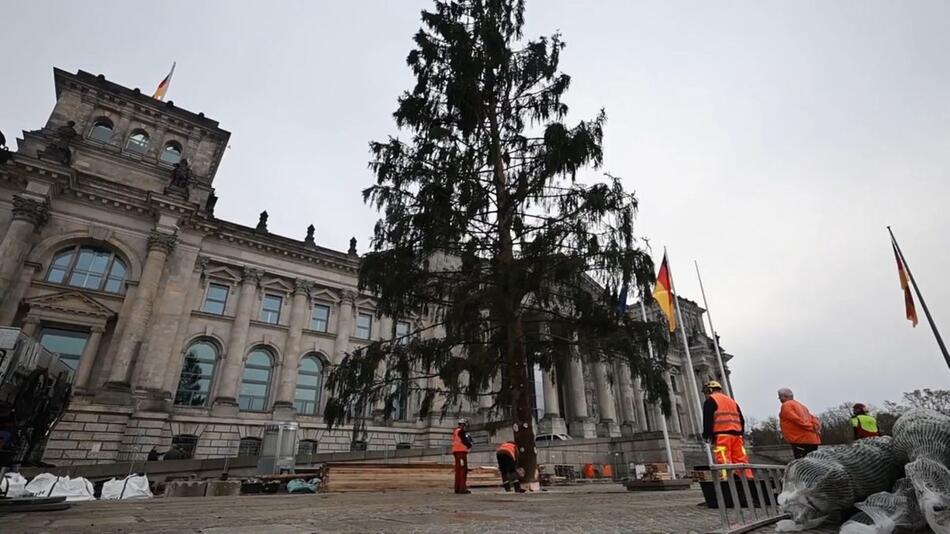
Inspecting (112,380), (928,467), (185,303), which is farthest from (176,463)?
(928,467)

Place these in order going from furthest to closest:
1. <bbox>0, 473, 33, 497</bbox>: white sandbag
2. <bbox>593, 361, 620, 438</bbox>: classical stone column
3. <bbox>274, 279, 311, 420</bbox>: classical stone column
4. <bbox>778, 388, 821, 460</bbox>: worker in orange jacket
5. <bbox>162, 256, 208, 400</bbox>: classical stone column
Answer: <bbox>593, 361, 620, 438</bbox>: classical stone column < <bbox>274, 279, 311, 420</bbox>: classical stone column < <bbox>162, 256, 208, 400</bbox>: classical stone column < <bbox>0, 473, 33, 497</bbox>: white sandbag < <bbox>778, 388, 821, 460</bbox>: worker in orange jacket

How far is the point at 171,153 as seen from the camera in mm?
30875

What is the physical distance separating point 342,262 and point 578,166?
24592mm

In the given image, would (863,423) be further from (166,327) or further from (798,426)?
(166,327)

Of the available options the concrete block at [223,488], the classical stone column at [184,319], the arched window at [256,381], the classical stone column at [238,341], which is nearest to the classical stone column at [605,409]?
the arched window at [256,381]

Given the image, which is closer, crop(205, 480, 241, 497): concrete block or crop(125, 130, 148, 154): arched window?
crop(205, 480, 241, 497): concrete block

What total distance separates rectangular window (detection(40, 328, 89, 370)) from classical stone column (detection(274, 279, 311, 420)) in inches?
402

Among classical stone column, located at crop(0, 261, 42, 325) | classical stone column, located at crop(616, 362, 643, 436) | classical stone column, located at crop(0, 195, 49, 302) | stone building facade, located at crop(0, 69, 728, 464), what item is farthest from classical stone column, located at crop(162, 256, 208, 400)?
classical stone column, located at crop(616, 362, 643, 436)

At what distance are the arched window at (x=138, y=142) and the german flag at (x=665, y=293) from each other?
32812mm

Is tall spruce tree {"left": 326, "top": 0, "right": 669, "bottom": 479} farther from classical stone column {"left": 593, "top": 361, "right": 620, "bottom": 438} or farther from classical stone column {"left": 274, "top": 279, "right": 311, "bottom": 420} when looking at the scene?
classical stone column {"left": 593, "top": 361, "right": 620, "bottom": 438}

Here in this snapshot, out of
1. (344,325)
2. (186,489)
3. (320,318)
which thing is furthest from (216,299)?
(186,489)

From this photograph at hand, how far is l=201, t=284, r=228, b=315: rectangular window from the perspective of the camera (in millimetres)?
28656

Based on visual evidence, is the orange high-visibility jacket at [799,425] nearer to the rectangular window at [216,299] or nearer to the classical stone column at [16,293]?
the rectangular window at [216,299]

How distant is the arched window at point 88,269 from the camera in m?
24.4
